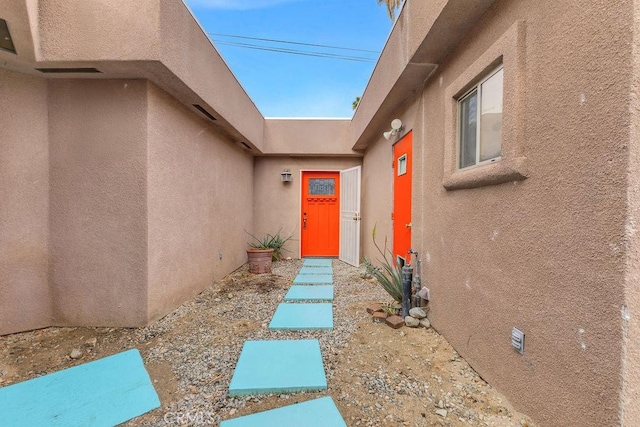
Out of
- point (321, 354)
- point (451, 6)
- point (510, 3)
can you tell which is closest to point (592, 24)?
point (510, 3)

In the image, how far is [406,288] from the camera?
2758 millimetres

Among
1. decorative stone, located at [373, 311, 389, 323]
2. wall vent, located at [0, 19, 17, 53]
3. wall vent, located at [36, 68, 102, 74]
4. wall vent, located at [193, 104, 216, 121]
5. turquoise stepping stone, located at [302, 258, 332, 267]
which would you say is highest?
wall vent, located at [0, 19, 17, 53]

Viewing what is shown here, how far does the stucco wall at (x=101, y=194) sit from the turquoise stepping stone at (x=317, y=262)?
3.44 metres

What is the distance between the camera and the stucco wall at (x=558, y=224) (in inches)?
40.5

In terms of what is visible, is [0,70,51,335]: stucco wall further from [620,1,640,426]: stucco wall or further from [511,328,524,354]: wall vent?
[620,1,640,426]: stucco wall

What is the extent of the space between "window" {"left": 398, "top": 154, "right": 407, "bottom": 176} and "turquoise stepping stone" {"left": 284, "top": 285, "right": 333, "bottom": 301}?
6.39ft

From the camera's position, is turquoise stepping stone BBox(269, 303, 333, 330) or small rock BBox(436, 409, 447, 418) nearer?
small rock BBox(436, 409, 447, 418)

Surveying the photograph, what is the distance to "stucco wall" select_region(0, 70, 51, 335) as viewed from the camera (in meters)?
2.40

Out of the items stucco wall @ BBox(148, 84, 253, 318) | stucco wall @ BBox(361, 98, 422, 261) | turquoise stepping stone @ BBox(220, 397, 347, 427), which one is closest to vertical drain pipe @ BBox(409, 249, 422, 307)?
stucco wall @ BBox(361, 98, 422, 261)

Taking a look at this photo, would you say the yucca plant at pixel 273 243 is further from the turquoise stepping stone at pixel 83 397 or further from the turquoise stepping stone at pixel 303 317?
the turquoise stepping stone at pixel 83 397

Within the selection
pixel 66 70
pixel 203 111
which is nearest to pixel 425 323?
pixel 203 111

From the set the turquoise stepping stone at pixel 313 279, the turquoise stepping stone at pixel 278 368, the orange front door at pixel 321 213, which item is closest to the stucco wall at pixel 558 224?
the turquoise stepping stone at pixel 278 368

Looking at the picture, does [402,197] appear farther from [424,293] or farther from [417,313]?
[417,313]

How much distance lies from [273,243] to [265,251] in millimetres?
1193
